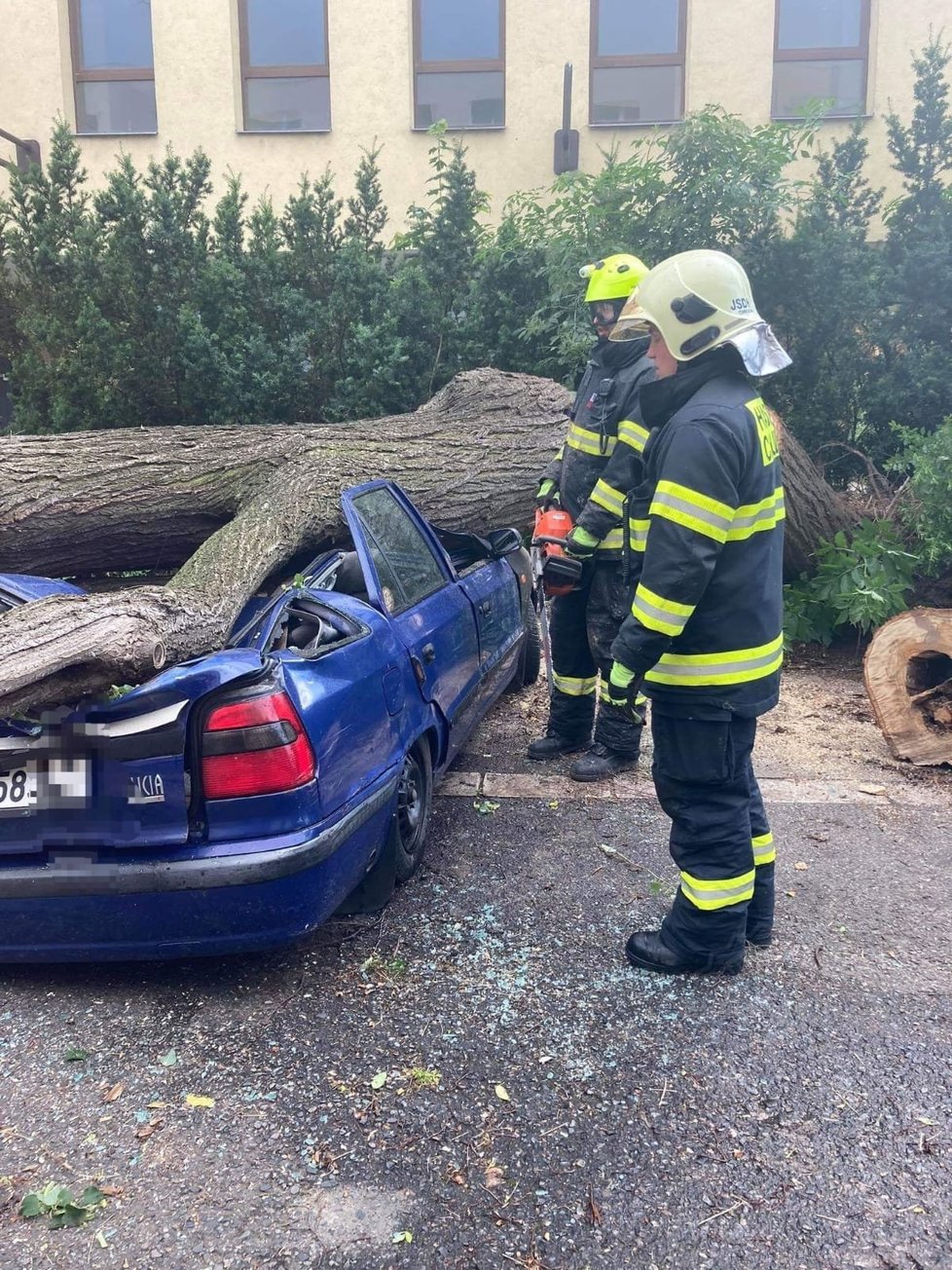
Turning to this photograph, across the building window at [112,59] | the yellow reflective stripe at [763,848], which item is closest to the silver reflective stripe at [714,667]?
the yellow reflective stripe at [763,848]

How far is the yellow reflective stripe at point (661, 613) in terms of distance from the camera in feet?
8.39

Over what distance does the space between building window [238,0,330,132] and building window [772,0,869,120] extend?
5.16 meters

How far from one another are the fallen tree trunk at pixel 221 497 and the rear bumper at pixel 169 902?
1.62 ft

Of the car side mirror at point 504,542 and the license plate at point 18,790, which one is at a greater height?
the car side mirror at point 504,542

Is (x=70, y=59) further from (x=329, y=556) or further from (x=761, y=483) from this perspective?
(x=761, y=483)

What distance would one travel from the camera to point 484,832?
151 inches

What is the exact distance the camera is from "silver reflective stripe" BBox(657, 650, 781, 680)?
265 centimetres

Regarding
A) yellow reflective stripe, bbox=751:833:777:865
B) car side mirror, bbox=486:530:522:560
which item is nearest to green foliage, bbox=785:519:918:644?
car side mirror, bbox=486:530:522:560

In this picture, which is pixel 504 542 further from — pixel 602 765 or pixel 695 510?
pixel 695 510

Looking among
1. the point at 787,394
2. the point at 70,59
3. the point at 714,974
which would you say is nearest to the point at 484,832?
the point at 714,974

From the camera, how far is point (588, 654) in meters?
4.65

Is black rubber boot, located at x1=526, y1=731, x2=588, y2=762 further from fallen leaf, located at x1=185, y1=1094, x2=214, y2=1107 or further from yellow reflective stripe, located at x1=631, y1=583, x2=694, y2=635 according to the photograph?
fallen leaf, located at x1=185, y1=1094, x2=214, y2=1107

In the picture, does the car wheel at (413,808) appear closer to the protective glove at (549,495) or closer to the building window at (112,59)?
the protective glove at (549,495)

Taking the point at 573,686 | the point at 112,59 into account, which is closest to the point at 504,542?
the point at 573,686
